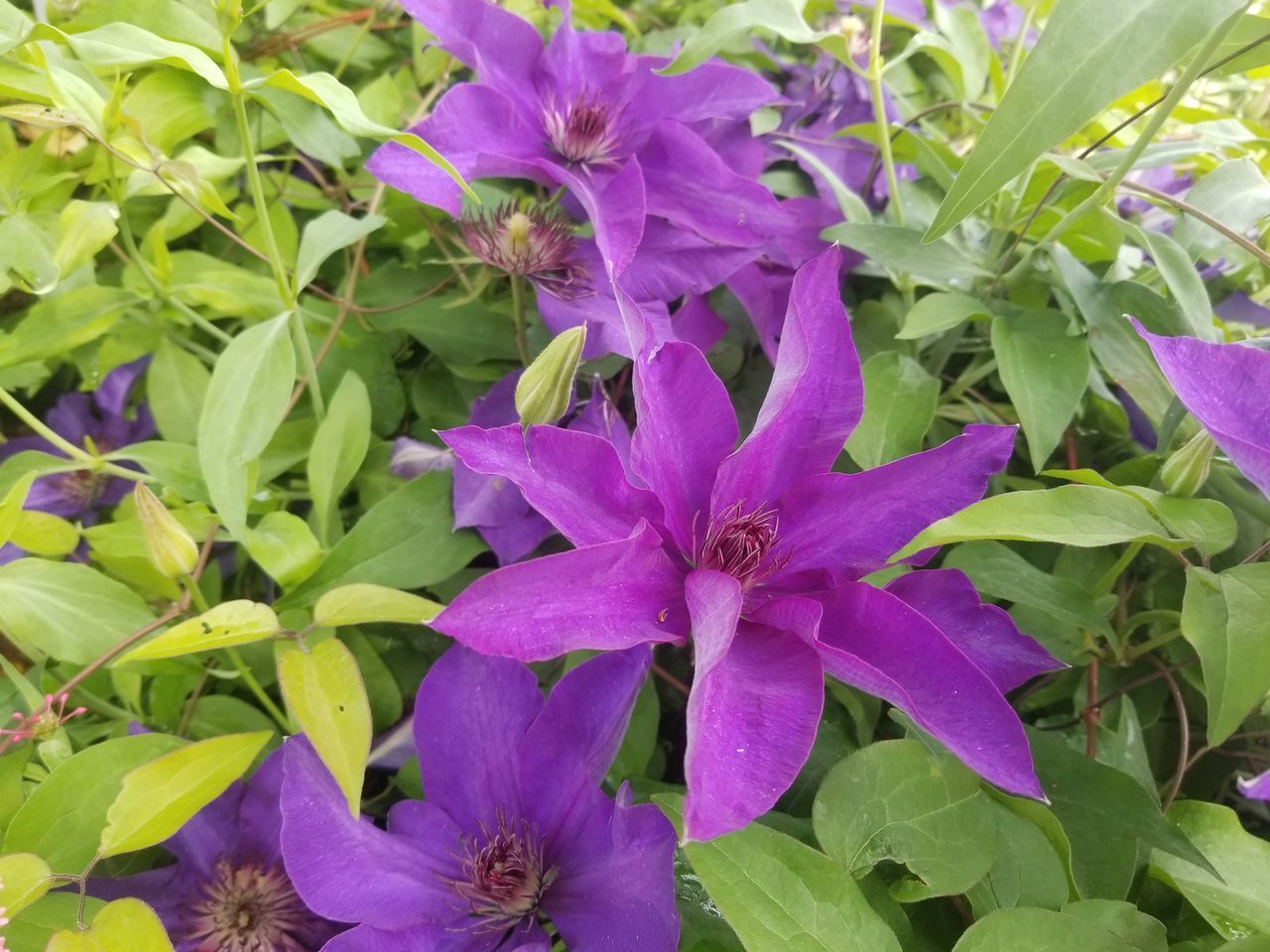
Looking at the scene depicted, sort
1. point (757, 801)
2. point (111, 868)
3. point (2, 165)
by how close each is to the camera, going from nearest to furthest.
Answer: point (757, 801), point (111, 868), point (2, 165)

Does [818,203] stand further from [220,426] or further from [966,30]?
[220,426]

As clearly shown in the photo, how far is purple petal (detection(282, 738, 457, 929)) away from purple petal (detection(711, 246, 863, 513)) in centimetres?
21

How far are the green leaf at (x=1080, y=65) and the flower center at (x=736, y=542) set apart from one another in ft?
0.51

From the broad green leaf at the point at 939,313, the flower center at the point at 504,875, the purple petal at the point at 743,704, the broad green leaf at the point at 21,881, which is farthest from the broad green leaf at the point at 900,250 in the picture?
the broad green leaf at the point at 21,881

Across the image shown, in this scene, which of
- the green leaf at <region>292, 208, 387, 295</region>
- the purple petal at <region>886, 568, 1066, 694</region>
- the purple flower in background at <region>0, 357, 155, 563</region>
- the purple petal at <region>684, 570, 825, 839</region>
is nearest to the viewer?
the purple petal at <region>684, 570, 825, 839</region>

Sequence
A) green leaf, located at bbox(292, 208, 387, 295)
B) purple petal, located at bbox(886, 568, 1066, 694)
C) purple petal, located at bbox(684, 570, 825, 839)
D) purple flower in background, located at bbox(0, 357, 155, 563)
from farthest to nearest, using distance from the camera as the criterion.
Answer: purple flower in background, located at bbox(0, 357, 155, 563) → green leaf, located at bbox(292, 208, 387, 295) → purple petal, located at bbox(886, 568, 1066, 694) → purple petal, located at bbox(684, 570, 825, 839)

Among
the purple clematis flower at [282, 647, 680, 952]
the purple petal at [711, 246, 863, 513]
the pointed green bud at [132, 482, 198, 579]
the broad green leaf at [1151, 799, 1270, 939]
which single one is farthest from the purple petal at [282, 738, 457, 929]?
the broad green leaf at [1151, 799, 1270, 939]

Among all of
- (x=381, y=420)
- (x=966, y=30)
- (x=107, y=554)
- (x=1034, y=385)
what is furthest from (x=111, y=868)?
(x=966, y=30)

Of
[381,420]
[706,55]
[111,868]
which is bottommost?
[111,868]

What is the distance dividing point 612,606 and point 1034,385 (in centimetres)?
28

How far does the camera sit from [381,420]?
0.59 m

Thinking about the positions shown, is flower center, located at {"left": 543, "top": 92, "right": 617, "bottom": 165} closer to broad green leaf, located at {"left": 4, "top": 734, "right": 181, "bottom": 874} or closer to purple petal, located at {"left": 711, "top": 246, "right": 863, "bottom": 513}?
purple petal, located at {"left": 711, "top": 246, "right": 863, "bottom": 513}

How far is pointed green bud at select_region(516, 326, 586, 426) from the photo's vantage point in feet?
1.20

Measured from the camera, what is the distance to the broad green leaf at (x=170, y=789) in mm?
344
